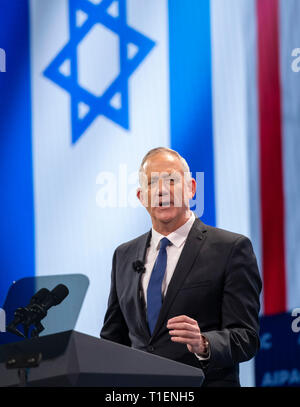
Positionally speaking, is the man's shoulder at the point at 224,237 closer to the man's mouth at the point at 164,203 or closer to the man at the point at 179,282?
the man at the point at 179,282

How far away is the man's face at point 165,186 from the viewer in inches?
92.0

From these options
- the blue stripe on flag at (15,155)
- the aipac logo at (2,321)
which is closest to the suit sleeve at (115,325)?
the aipac logo at (2,321)

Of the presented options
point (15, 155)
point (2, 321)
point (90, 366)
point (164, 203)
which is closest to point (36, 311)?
point (90, 366)

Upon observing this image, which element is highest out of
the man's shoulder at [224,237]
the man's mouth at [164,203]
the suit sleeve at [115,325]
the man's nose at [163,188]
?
the man's nose at [163,188]

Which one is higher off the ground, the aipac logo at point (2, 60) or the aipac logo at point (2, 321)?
the aipac logo at point (2, 60)

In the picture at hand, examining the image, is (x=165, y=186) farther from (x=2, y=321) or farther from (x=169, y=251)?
(x=2, y=321)

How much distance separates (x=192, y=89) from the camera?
3.39 m

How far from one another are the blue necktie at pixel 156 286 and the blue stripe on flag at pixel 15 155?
3.98ft

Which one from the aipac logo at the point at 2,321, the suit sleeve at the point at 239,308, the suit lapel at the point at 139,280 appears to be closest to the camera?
the suit sleeve at the point at 239,308

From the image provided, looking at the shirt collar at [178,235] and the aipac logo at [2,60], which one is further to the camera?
the aipac logo at [2,60]

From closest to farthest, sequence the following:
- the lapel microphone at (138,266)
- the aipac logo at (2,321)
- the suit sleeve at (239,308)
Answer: the suit sleeve at (239,308) → the lapel microphone at (138,266) → the aipac logo at (2,321)

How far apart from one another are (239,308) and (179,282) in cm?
25

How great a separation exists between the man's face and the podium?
97cm
